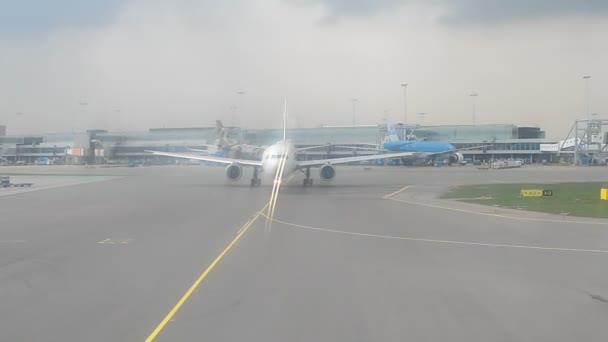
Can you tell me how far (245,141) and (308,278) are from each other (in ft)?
194

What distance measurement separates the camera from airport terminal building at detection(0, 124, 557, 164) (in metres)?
72.0

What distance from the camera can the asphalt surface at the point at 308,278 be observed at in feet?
24.8

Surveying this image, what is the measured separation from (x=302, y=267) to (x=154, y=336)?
5090mm

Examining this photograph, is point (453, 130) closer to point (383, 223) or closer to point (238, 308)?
point (383, 223)

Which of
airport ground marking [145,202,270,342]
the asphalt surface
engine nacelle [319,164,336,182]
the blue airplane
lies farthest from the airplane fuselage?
airport ground marking [145,202,270,342]

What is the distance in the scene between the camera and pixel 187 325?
24.9 ft

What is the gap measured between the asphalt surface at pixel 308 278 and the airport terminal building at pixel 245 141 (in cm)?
4294

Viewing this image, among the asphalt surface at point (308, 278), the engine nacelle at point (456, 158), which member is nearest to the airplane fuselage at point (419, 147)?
the engine nacelle at point (456, 158)

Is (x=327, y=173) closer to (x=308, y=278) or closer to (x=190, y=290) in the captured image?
(x=308, y=278)

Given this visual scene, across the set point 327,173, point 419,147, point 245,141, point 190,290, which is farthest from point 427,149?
point 190,290

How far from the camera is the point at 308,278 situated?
424 inches

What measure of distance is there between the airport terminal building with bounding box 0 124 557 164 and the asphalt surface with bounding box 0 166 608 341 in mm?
42936

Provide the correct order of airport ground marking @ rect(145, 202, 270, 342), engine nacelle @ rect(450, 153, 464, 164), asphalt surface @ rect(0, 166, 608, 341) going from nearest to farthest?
airport ground marking @ rect(145, 202, 270, 342)
asphalt surface @ rect(0, 166, 608, 341)
engine nacelle @ rect(450, 153, 464, 164)

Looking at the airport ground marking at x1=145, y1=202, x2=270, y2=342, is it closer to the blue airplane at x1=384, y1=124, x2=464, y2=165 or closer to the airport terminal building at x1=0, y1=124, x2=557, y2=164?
the airport terminal building at x1=0, y1=124, x2=557, y2=164
